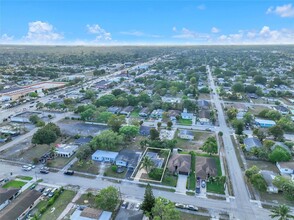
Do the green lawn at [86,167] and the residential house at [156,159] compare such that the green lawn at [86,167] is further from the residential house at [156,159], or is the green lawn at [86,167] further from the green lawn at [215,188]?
the green lawn at [215,188]

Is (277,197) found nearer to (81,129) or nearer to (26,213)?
(26,213)

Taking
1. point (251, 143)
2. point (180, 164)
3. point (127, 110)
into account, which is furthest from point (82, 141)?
point (251, 143)

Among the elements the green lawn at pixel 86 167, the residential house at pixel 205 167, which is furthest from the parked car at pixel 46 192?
the residential house at pixel 205 167

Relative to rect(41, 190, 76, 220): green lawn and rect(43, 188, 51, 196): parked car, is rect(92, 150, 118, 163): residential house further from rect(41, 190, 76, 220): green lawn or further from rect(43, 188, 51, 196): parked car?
rect(43, 188, 51, 196): parked car

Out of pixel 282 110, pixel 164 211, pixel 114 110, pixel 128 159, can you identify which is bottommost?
pixel 128 159

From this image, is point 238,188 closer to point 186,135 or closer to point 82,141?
point 186,135

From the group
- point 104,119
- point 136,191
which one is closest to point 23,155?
point 104,119
